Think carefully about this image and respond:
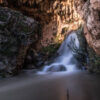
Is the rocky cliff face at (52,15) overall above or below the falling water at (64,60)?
above

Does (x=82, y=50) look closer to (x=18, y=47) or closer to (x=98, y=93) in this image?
(x=18, y=47)

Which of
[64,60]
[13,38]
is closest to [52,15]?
[64,60]

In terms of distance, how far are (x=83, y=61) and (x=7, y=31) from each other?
18.5 ft

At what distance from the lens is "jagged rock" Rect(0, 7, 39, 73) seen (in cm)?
915

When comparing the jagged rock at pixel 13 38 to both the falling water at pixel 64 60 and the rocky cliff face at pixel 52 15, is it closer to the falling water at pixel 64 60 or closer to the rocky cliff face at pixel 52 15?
the falling water at pixel 64 60

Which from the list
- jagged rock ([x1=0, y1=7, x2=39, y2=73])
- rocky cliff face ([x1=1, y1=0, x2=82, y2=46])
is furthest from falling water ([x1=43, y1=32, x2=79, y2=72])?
rocky cliff face ([x1=1, y1=0, x2=82, y2=46])

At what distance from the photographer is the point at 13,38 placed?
9.80 meters

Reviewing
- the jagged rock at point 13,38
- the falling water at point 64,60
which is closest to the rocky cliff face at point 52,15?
the falling water at point 64,60

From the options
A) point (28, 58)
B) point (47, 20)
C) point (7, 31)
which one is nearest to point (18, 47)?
point (7, 31)

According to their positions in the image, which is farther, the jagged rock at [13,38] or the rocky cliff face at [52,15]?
the rocky cliff face at [52,15]

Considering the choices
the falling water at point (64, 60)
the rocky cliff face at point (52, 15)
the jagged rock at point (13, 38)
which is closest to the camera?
the jagged rock at point (13, 38)

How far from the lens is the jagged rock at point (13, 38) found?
9148 millimetres

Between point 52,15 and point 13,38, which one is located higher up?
point 52,15

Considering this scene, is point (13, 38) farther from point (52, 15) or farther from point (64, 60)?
point (52, 15)
